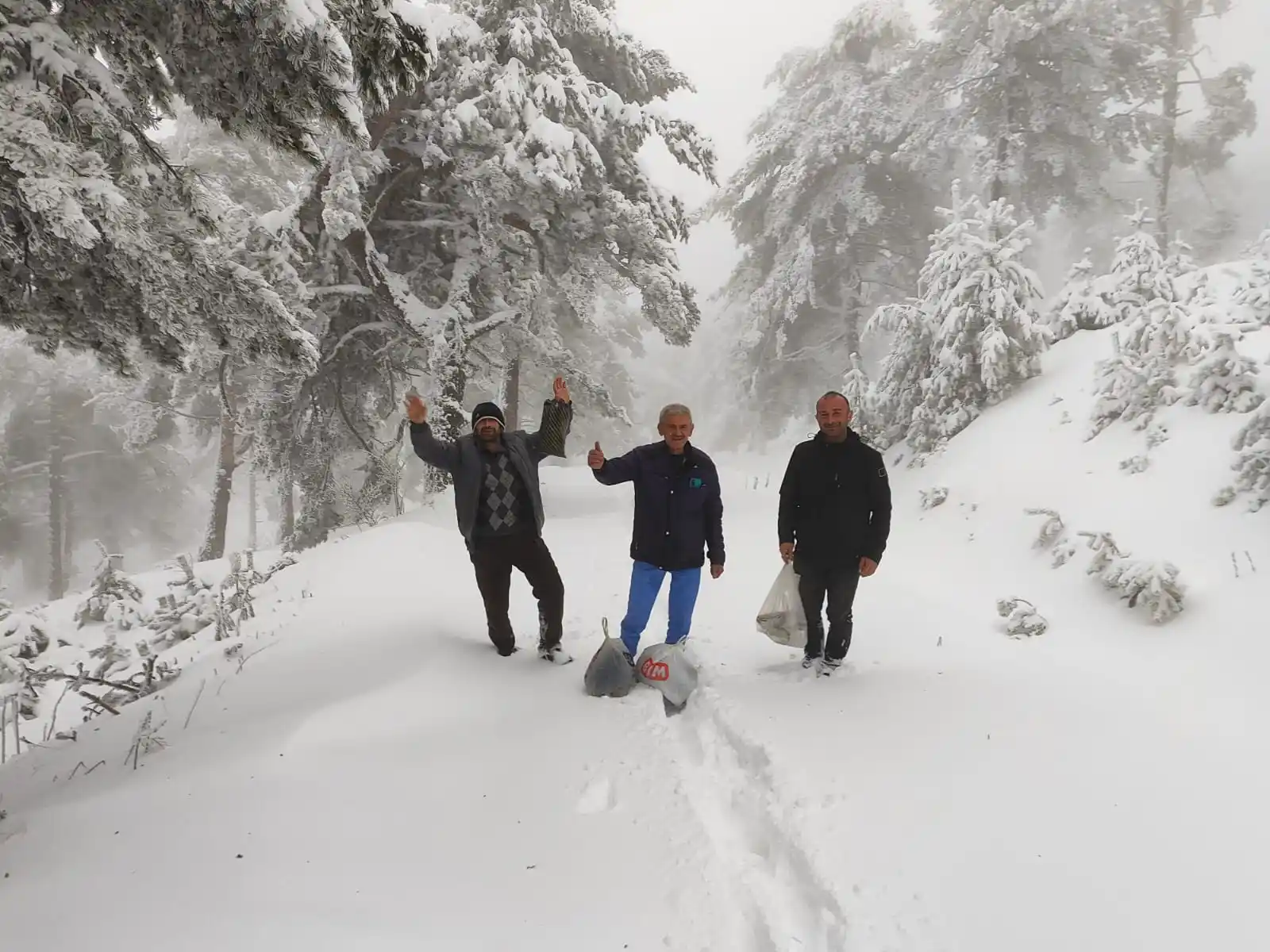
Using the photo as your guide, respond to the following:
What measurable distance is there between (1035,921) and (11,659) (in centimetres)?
778

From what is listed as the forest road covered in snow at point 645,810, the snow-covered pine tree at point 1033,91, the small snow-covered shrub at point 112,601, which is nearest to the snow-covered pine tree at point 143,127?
the forest road covered in snow at point 645,810

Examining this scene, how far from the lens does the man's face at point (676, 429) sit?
444cm

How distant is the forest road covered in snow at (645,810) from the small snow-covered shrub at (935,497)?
4.15 meters

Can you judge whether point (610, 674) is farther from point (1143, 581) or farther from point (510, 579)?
point (1143, 581)

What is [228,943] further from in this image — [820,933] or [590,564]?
[590,564]

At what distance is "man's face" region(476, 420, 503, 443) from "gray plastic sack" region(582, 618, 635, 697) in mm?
1587

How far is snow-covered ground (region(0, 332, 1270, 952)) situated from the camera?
233cm

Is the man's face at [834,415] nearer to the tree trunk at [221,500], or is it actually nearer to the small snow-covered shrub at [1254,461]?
the small snow-covered shrub at [1254,461]

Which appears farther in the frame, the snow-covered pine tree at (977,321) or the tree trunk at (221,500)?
the tree trunk at (221,500)

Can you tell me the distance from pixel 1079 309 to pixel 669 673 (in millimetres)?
10871

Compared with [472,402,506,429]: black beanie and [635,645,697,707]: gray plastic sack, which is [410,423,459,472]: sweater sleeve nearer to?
[472,402,506,429]: black beanie

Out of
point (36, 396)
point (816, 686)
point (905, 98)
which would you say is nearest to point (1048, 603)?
point (816, 686)

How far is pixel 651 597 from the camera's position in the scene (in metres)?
4.77

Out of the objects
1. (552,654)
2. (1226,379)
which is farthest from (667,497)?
Result: (1226,379)
